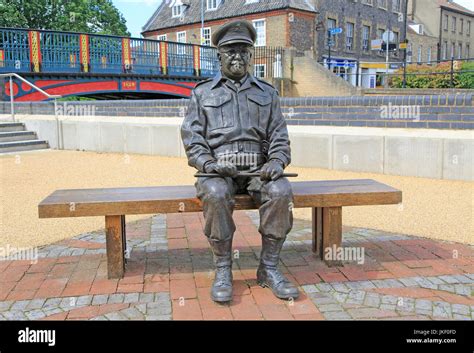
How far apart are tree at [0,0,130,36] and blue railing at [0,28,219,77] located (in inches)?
516

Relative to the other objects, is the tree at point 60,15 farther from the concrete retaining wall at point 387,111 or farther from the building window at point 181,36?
the concrete retaining wall at point 387,111

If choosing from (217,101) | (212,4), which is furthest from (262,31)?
(217,101)

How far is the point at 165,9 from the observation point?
3969 centimetres

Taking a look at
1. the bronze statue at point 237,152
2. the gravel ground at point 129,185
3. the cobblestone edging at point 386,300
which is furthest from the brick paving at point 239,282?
the gravel ground at point 129,185

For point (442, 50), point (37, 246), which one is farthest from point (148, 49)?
point (442, 50)

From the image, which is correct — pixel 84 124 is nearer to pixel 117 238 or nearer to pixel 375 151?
pixel 375 151

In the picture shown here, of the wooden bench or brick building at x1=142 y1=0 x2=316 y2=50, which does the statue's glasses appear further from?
brick building at x1=142 y1=0 x2=316 y2=50

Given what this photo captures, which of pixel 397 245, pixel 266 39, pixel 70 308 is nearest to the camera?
pixel 70 308

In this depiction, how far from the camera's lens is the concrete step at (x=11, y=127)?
13.8 metres

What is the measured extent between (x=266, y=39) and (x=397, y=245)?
91.4 ft

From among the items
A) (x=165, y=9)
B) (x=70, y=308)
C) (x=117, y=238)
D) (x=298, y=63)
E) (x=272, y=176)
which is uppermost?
(x=165, y=9)

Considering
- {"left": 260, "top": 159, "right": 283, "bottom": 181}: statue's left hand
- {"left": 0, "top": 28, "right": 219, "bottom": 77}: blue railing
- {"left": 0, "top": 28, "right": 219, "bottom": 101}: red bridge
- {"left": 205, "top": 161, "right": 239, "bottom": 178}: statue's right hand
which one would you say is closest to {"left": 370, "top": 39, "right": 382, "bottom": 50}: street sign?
{"left": 0, "top": 28, "right": 219, "bottom": 77}: blue railing

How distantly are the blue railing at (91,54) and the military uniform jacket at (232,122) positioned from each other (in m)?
16.1

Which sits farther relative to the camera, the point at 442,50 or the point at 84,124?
the point at 442,50
